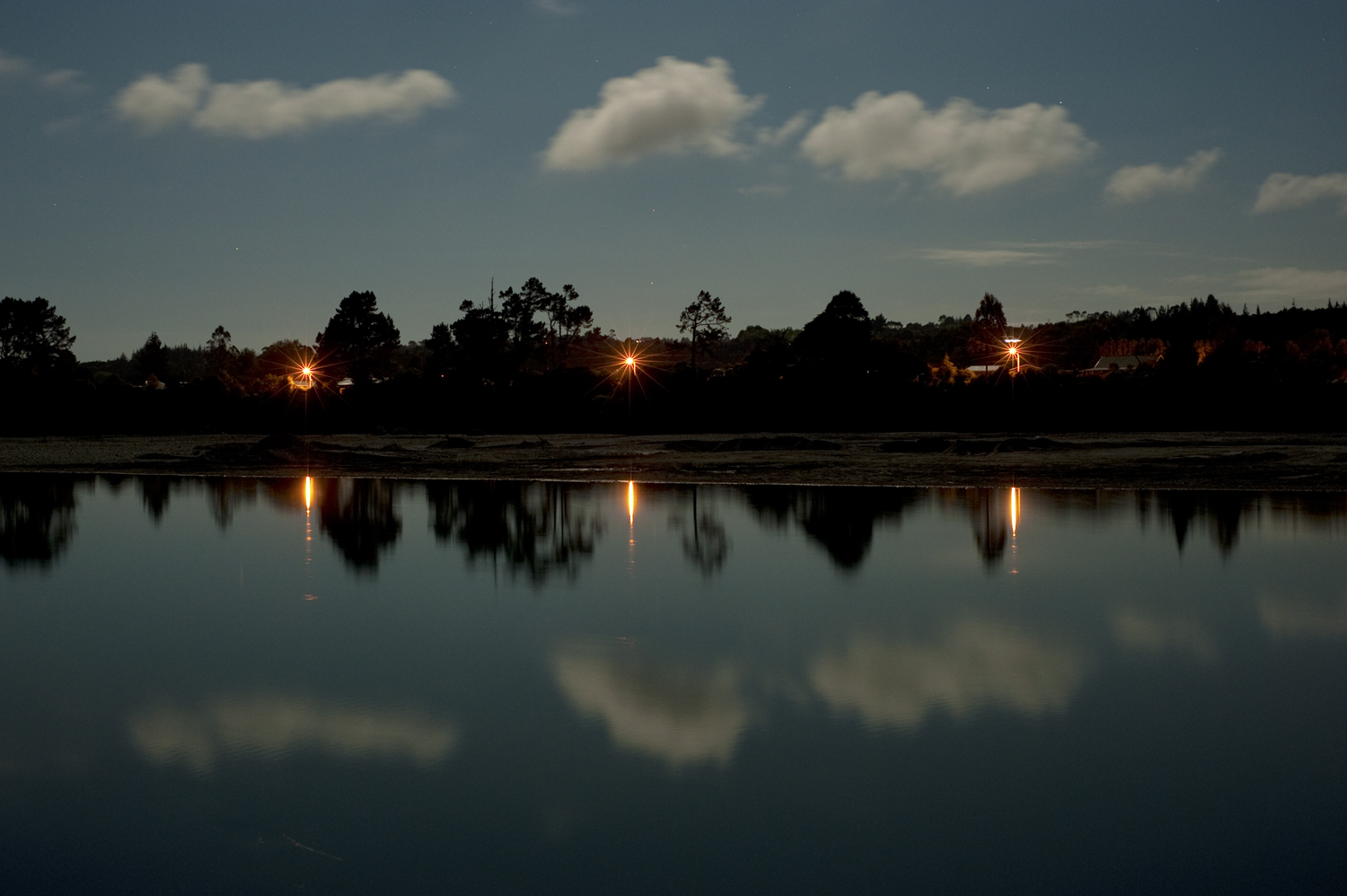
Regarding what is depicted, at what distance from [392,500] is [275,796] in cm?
2091

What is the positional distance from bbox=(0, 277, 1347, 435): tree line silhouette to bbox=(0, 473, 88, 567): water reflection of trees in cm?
3187

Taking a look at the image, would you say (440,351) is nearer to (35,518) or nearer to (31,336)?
(31,336)

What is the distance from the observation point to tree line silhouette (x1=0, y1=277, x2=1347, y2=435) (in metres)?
53.2

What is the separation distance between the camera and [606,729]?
26.0 feet

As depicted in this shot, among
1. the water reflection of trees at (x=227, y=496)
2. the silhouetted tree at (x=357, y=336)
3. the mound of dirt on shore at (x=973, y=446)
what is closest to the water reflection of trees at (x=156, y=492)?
the water reflection of trees at (x=227, y=496)

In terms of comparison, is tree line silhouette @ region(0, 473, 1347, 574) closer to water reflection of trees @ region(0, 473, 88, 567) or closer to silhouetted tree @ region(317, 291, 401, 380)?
water reflection of trees @ region(0, 473, 88, 567)

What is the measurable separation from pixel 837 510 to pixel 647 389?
40.1 metres

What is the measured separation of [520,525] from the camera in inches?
829

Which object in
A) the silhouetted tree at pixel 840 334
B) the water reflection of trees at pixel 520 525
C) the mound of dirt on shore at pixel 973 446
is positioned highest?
the silhouetted tree at pixel 840 334

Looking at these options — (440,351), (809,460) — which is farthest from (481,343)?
(809,460)

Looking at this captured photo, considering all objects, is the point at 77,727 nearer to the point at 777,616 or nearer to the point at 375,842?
the point at 375,842

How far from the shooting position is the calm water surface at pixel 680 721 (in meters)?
5.84

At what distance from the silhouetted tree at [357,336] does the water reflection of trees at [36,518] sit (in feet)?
213

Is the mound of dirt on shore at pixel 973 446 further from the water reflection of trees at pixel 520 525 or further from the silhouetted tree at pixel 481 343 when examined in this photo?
Result: the silhouetted tree at pixel 481 343
